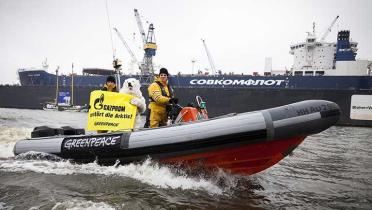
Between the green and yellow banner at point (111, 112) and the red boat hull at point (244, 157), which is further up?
the green and yellow banner at point (111, 112)

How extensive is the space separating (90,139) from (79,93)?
33207 millimetres

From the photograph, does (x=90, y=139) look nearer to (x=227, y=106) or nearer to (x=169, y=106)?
(x=169, y=106)

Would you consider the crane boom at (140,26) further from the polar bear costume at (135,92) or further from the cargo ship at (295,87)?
A: the polar bear costume at (135,92)

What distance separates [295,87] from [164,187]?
79.2ft

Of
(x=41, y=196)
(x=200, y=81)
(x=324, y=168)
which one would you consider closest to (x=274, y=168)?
(x=324, y=168)

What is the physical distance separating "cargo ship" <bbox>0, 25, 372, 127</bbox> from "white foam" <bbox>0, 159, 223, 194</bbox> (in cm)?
1960

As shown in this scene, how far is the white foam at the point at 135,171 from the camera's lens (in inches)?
180

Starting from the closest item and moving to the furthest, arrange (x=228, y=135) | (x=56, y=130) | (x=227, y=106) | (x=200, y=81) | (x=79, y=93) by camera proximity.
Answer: (x=228, y=135) → (x=56, y=130) → (x=227, y=106) → (x=200, y=81) → (x=79, y=93)

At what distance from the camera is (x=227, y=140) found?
4250 mm

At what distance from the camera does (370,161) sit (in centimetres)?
707

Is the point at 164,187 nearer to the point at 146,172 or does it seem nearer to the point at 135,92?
the point at 146,172

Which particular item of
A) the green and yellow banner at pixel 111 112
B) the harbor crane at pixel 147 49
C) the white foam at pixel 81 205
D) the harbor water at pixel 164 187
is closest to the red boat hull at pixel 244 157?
the harbor water at pixel 164 187

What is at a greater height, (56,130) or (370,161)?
(56,130)

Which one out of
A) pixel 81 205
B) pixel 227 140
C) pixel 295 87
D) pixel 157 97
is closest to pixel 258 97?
pixel 295 87
